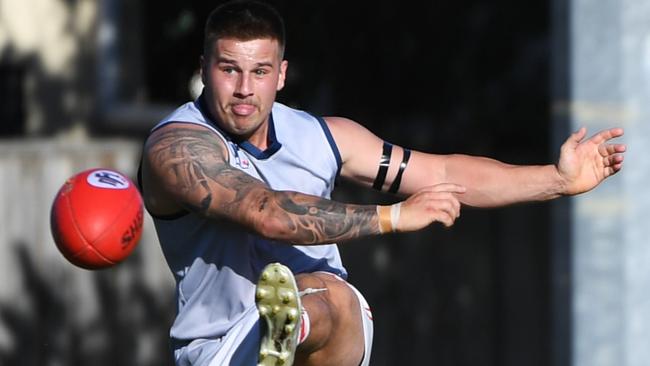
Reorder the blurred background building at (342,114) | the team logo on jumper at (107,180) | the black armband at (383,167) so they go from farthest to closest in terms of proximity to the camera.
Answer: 1. the blurred background building at (342,114)
2. the team logo on jumper at (107,180)
3. the black armband at (383,167)

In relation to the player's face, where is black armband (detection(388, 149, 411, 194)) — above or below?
below

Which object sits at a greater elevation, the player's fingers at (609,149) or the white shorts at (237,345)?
the player's fingers at (609,149)

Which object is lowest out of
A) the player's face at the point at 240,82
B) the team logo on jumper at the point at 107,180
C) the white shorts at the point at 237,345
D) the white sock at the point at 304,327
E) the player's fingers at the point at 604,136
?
the white shorts at the point at 237,345

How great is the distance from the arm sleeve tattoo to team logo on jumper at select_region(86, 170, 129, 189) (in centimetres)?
79

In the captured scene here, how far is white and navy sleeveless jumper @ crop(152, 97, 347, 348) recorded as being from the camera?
629cm

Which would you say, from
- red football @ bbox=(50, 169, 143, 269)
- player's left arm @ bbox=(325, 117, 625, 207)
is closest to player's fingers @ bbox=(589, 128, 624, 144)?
player's left arm @ bbox=(325, 117, 625, 207)

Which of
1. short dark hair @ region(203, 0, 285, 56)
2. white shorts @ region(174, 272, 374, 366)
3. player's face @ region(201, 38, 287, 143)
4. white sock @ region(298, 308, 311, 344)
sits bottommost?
white shorts @ region(174, 272, 374, 366)

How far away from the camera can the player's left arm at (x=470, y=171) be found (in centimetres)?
644

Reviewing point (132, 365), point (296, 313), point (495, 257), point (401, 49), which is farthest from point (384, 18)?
point (296, 313)

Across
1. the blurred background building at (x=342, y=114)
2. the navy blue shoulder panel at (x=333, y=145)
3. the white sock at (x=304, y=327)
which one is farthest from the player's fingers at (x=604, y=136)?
the blurred background building at (x=342, y=114)

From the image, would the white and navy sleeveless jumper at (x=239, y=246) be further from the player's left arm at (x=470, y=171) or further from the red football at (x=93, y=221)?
the red football at (x=93, y=221)

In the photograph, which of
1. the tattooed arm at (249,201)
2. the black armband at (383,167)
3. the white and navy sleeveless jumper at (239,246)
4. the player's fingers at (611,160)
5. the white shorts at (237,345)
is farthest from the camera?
the black armband at (383,167)

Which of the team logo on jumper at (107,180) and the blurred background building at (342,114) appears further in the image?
the blurred background building at (342,114)

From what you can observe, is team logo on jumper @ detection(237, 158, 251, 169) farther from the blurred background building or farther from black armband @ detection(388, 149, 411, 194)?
the blurred background building
